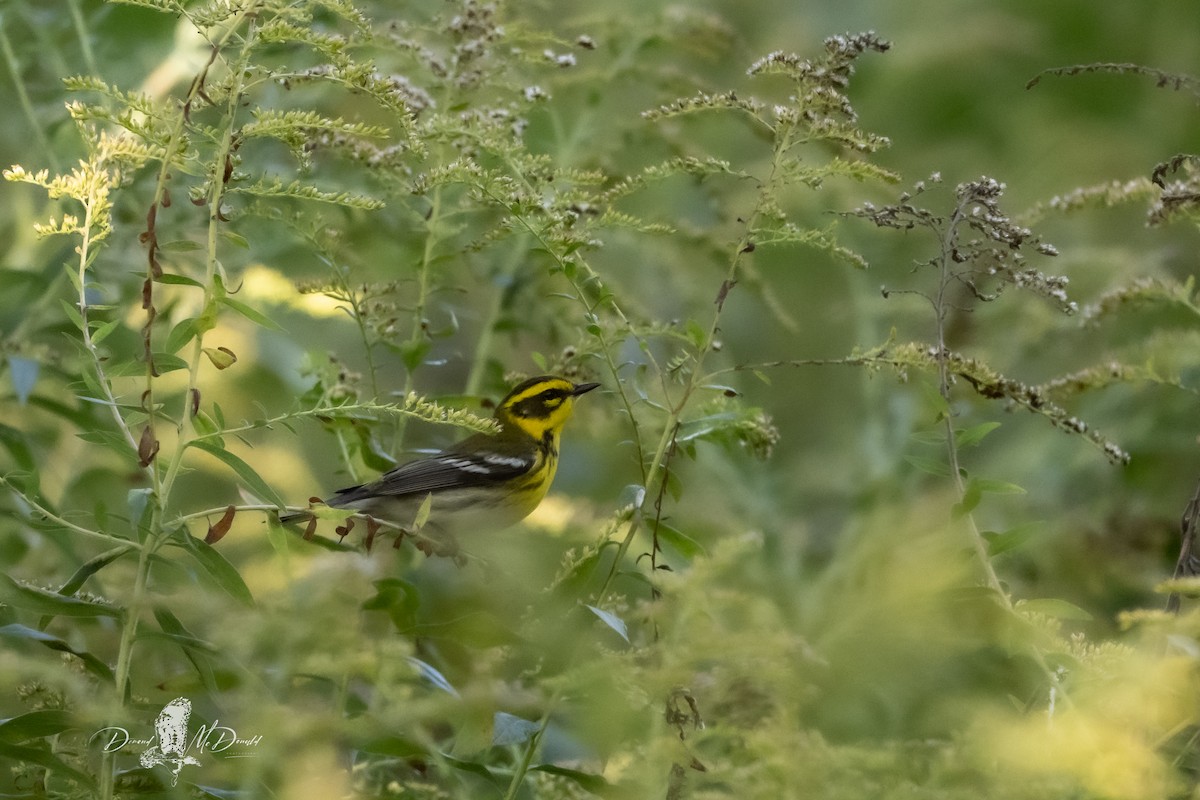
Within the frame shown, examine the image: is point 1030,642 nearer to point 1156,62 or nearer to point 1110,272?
point 1110,272

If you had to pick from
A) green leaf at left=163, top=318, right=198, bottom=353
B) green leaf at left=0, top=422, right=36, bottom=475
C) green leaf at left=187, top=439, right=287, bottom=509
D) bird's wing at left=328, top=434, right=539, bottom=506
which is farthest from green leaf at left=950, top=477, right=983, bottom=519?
green leaf at left=0, top=422, right=36, bottom=475

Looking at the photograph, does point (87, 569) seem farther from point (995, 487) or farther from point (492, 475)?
point (492, 475)

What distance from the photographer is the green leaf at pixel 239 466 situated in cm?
126

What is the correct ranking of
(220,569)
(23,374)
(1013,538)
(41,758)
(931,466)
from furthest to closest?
(23,374)
(931,466)
(1013,538)
(220,569)
(41,758)

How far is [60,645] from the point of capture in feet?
4.17

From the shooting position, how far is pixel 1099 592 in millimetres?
2260

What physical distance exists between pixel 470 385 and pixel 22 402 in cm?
67

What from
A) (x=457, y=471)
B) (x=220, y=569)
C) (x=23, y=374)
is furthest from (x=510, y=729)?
(x=457, y=471)

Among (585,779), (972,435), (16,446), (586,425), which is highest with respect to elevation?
(586,425)

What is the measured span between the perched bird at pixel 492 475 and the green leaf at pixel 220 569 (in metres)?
0.98

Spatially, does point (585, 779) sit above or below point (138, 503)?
below

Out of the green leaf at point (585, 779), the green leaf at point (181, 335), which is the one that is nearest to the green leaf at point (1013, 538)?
the green leaf at point (585, 779)

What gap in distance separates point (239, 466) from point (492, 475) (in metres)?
1.64

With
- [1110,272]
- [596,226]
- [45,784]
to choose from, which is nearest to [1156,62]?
[1110,272]
